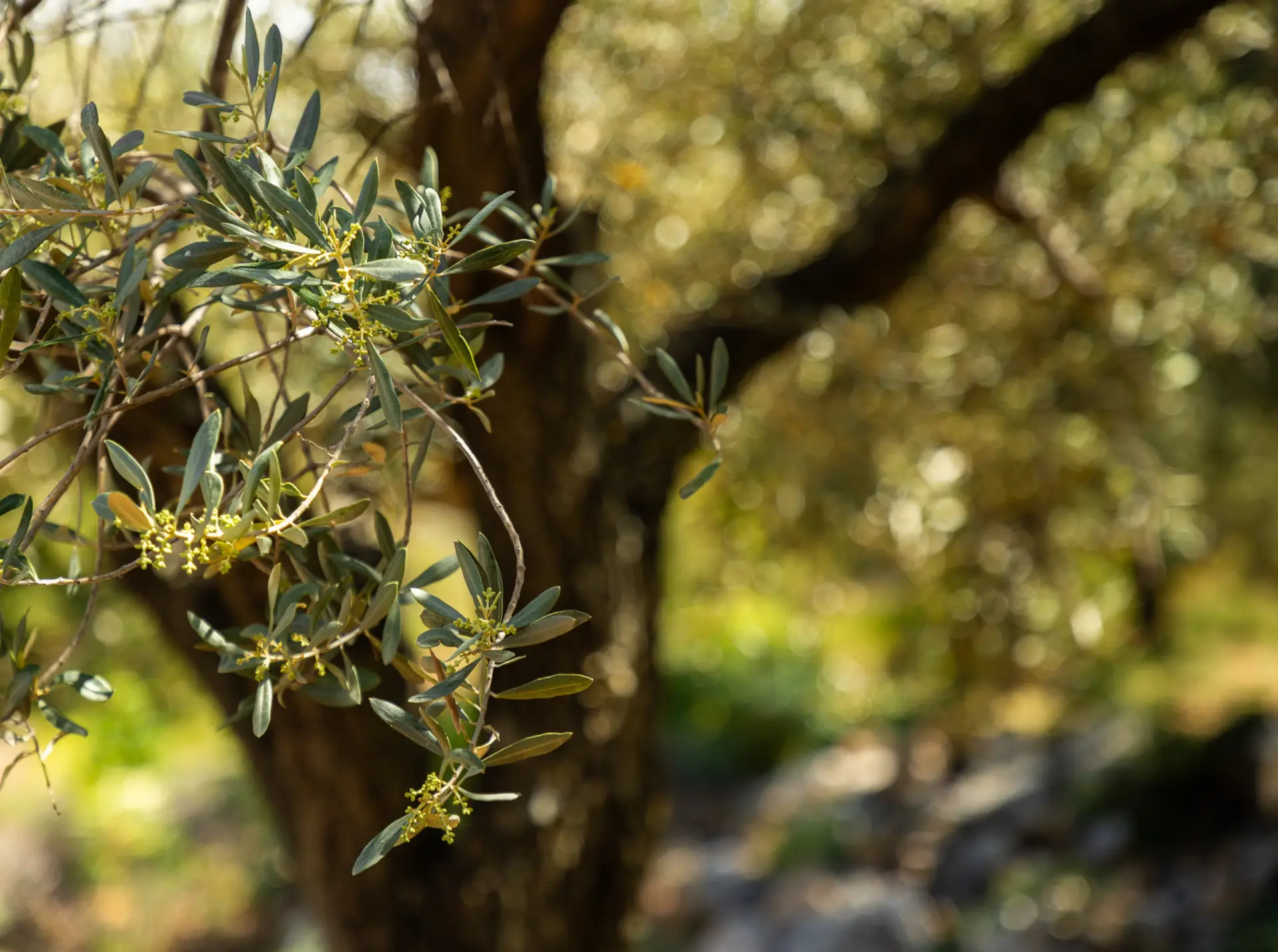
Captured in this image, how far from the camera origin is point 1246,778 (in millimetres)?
5855

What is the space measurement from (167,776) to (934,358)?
6.87 metres

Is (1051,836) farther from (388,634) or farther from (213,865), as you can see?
(388,634)

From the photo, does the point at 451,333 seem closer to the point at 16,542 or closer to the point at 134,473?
the point at 134,473

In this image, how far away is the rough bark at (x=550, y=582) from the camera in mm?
2111

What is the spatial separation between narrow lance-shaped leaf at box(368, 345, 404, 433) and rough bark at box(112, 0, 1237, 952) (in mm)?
1306

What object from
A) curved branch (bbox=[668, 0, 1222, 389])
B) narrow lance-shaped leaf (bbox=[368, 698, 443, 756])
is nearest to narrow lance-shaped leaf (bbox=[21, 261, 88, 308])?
narrow lance-shaped leaf (bbox=[368, 698, 443, 756])

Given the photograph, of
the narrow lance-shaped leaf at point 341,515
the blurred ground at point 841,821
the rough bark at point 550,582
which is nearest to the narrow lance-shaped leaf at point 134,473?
the narrow lance-shaped leaf at point 341,515

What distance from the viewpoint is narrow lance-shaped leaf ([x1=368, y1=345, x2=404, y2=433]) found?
74 centimetres

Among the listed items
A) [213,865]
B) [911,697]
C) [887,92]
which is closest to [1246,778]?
[911,697]

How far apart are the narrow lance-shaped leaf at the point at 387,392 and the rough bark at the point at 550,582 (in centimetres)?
131

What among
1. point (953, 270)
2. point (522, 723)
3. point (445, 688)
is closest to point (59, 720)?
point (445, 688)

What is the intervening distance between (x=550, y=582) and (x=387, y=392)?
5.60 feet

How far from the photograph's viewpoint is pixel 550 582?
2.44 m

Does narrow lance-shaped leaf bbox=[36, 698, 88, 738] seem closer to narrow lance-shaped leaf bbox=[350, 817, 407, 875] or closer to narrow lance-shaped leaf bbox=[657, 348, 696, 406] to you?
narrow lance-shaped leaf bbox=[350, 817, 407, 875]
